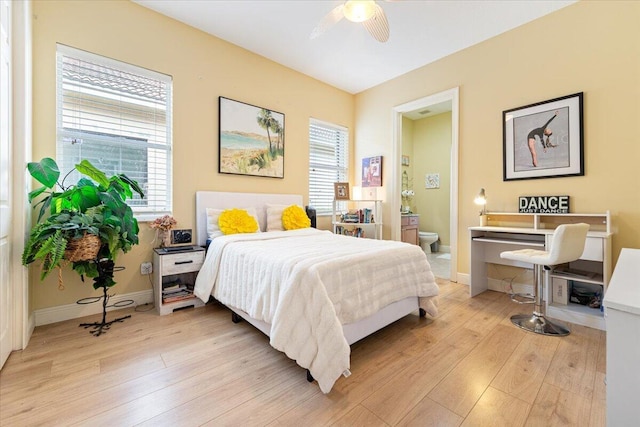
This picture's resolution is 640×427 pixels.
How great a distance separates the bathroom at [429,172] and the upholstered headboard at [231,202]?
3.02m

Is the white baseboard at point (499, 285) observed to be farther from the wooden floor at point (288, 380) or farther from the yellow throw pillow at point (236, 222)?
the yellow throw pillow at point (236, 222)

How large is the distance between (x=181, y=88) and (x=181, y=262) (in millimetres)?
1906

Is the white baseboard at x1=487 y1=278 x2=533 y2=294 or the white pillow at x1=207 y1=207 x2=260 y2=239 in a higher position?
the white pillow at x1=207 y1=207 x2=260 y2=239

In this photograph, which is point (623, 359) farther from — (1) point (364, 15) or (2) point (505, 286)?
(2) point (505, 286)

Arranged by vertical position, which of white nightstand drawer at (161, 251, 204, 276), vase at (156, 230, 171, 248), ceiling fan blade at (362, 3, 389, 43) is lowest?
white nightstand drawer at (161, 251, 204, 276)

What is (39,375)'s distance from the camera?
1.63 meters

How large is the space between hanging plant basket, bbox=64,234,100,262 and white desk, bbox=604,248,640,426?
9.17 feet

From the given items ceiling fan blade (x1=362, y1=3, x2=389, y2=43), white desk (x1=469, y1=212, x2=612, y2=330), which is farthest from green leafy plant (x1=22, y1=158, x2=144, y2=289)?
white desk (x1=469, y1=212, x2=612, y2=330)

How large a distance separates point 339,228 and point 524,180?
98.4 inches

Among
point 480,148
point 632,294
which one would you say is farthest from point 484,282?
point 632,294

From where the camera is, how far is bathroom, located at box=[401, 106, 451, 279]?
18.6 ft

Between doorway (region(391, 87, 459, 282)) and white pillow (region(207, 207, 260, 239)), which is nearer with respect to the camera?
white pillow (region(207, 207, 260, 239))

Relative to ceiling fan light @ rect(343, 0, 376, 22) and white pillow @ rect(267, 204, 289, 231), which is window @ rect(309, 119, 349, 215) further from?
ceiling fan light @ rect(343, 0, 376, 22)

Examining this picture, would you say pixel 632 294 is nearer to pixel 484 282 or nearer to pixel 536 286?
pixel 536 286
